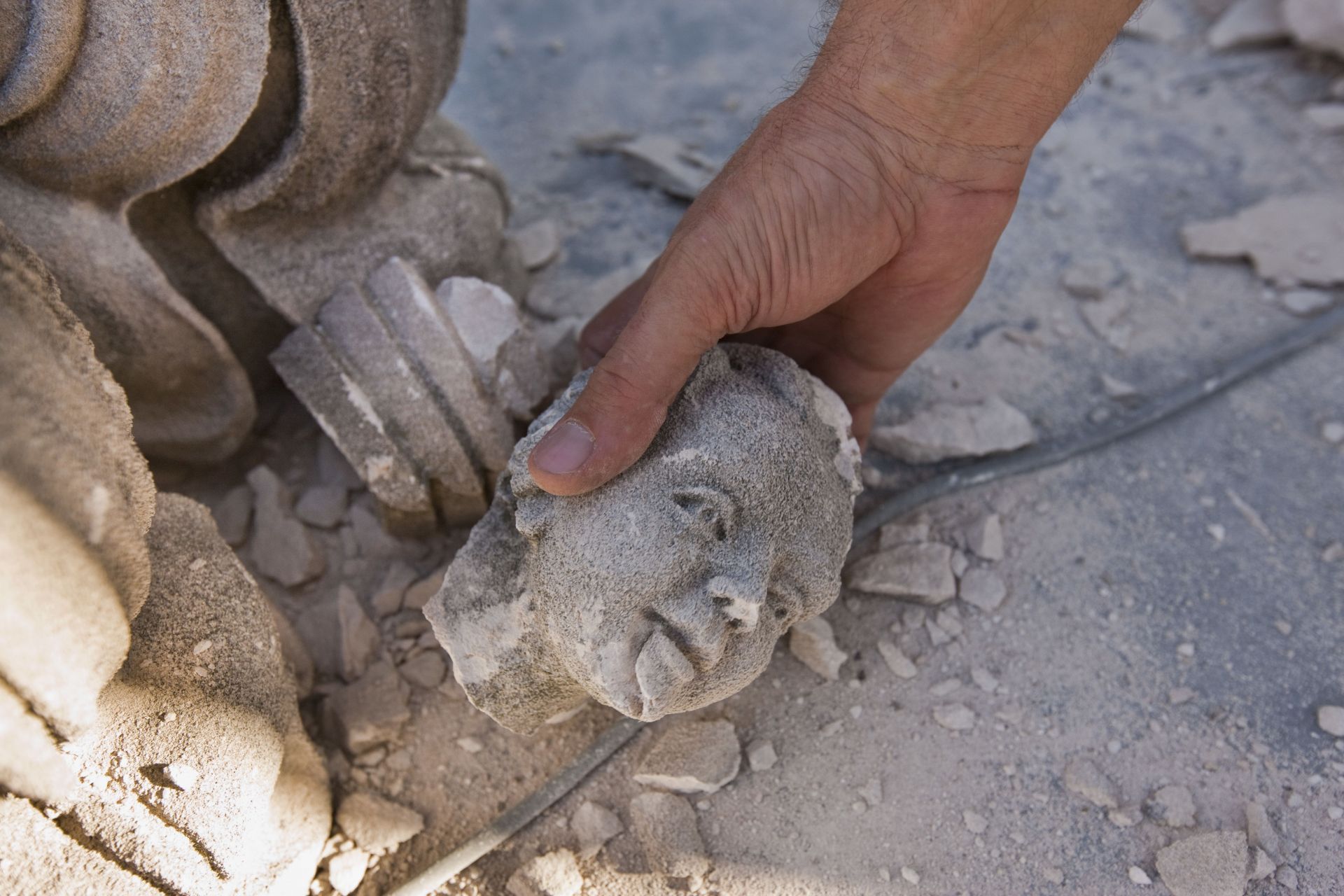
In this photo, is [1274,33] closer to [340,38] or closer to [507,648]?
[340,38]

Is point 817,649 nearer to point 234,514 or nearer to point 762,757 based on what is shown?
point 762,757

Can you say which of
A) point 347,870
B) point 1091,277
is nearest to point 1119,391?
point 1091,277

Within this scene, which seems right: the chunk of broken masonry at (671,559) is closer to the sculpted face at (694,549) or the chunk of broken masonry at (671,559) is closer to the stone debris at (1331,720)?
the sculpted face at (694,549)

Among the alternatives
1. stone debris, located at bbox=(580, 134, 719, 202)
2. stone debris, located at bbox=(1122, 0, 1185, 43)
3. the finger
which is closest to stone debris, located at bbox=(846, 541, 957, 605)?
the finger

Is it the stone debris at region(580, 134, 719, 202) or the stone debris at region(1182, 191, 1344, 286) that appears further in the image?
the stone debris at region(580, 134, 719, 202)

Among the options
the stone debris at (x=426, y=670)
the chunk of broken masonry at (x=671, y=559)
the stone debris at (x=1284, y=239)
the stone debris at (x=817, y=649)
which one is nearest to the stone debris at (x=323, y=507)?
the stone debris at (x=426, y=670)

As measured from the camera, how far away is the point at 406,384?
1498mm

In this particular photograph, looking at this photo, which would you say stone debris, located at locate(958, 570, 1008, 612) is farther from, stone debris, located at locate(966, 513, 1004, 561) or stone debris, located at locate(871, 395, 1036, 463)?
stone debris, located at locate(871, 395, 1036, 463)

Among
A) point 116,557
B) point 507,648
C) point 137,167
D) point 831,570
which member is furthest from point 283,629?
point 831,570

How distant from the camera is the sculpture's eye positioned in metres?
1.15

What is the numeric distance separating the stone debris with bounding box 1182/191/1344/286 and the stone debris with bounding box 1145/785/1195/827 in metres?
1.31

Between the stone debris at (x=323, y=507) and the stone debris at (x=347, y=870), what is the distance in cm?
60

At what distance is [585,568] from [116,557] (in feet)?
1.61

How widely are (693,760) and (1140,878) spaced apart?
25.2 inches
